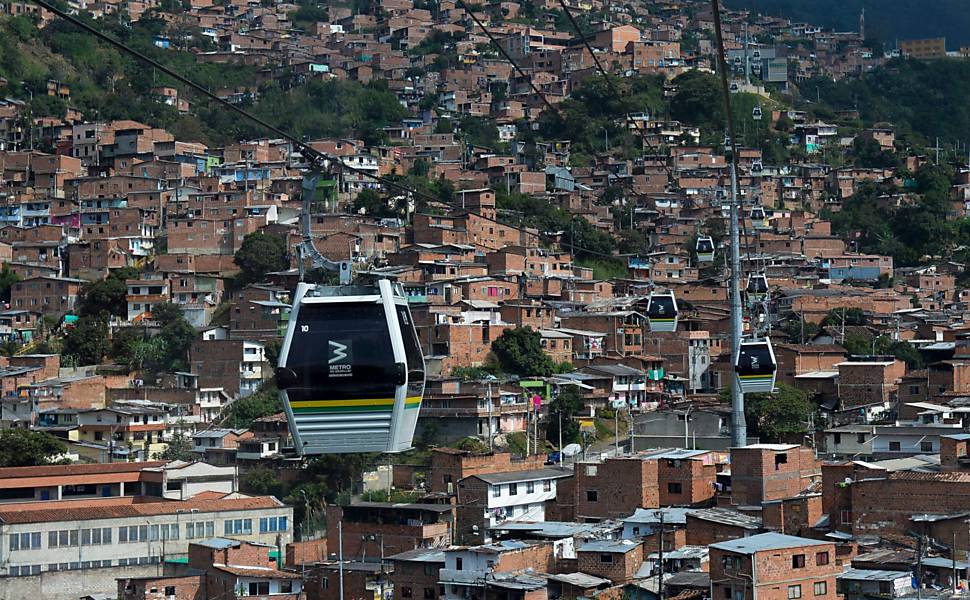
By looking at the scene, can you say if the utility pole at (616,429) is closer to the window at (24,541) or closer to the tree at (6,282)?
the window at (24,541)

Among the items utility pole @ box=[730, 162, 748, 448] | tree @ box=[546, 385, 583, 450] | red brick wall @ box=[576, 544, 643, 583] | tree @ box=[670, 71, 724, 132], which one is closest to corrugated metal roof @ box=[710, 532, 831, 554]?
utility pole @ box=[730, 162, 748, 448]

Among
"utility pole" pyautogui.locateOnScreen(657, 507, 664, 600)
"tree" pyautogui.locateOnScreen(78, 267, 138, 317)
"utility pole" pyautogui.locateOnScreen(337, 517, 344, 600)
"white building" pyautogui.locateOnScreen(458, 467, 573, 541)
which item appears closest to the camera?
"utility pole" pyautogui.locateOnScreen(657, 507, 664, 600)

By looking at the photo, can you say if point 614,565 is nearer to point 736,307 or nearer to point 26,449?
point 736,307

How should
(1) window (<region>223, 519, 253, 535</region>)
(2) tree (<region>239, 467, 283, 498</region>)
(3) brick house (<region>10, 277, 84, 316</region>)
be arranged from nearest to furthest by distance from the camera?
(1) window (<region>223, 519, 253, 535</region>), (2) tree (<region>239, 467, 283, 498</region>), (3) brick house (<region>10, 277, 84, 316</region>)

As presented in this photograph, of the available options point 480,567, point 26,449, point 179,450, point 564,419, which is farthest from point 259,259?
point 480,567

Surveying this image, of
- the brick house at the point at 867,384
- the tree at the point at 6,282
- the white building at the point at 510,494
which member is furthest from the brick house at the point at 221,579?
the tree at the point at 6,282

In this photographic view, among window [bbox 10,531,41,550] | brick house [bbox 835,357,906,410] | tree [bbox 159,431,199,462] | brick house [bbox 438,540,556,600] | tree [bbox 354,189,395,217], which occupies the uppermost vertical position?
tree [bbox 354,189,395,217]

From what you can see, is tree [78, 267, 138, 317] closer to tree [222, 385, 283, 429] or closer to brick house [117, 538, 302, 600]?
tree [222, 385, 283, 429]
